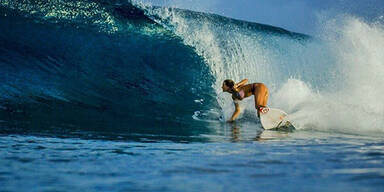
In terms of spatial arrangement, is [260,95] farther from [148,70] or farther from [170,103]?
[148,70]

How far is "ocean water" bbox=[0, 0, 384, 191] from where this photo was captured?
2.73 meters

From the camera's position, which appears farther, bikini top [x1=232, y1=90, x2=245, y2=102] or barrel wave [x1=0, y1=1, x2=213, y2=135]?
barrel wave [x1=0, y1=1, x2=213, y2=135]

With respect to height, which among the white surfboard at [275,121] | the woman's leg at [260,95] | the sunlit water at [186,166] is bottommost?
the sunlit water at [186,166]

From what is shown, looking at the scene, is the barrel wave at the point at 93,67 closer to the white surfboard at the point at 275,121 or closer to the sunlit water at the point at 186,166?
the white surfboard at the point at 275,121

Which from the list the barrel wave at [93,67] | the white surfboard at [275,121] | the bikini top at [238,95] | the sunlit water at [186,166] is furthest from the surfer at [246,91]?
the sunlit water at [186,166]

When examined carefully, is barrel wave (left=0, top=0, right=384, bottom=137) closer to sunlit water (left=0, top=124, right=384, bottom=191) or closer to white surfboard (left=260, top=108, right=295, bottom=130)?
white surfboard (left=260, top=108, right=295, bottom=130)

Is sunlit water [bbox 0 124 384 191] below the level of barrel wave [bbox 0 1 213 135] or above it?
below

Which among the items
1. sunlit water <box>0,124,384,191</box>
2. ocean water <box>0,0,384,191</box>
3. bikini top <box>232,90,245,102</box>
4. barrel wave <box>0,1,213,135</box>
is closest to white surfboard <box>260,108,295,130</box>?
ocean water <box>0,0,384,191</box>

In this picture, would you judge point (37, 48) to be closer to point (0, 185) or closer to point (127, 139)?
Result: point (127, 139)

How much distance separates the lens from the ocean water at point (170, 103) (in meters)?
2.73

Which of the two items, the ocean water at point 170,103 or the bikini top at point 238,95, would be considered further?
the bikini top at point 238,95

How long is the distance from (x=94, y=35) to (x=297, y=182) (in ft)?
37.3

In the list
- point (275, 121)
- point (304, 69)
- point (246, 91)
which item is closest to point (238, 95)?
point (246, 91)

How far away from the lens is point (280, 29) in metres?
19.1
